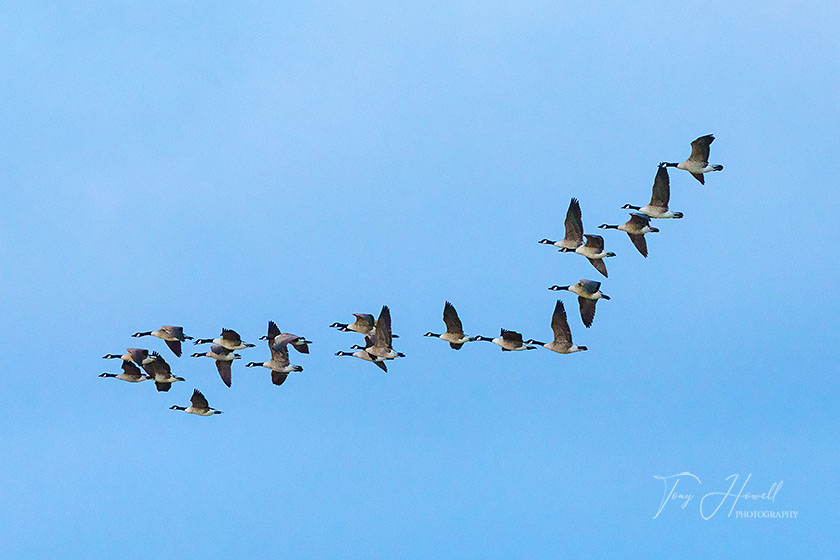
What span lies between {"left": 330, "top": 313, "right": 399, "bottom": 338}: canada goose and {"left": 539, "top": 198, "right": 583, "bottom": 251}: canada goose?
5.97 meters

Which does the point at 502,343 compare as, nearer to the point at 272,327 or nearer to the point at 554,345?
the point at 554,345

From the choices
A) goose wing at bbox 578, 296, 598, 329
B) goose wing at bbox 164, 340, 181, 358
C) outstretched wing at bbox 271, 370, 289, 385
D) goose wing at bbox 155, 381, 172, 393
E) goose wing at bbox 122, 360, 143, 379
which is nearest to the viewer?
goose wing at bbox 578, 296, 598, 329

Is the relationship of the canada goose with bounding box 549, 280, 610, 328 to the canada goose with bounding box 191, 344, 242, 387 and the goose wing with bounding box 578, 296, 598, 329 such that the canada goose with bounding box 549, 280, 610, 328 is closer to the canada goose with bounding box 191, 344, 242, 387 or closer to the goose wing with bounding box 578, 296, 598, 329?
the goose wing with bounding box 578, 296, 598, 329

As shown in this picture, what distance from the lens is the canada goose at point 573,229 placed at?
57.9m

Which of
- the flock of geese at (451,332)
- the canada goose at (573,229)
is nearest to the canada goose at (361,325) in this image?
the flock of geese at (451,332)

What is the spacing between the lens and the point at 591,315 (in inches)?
2328

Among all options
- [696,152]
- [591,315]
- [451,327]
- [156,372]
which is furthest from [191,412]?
[696,152]

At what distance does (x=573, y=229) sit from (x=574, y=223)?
0.90 ft

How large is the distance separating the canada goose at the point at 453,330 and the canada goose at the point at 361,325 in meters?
2.10

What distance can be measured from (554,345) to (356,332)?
6.42 metres

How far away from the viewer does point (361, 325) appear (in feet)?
200

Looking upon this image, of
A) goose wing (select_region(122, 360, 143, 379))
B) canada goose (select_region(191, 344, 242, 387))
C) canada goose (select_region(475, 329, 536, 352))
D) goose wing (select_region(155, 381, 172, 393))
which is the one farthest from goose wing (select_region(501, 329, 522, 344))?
goose wing (select_region(122, 360, 143, 379))

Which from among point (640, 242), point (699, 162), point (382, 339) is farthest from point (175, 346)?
point (699, 162)

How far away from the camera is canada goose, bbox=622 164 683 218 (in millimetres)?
57531
